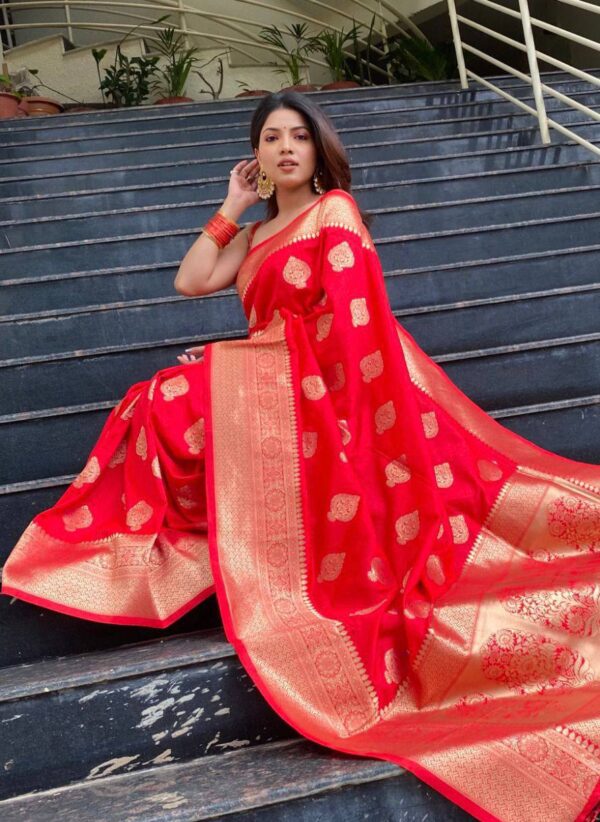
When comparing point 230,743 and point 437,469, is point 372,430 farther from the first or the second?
point 230,743

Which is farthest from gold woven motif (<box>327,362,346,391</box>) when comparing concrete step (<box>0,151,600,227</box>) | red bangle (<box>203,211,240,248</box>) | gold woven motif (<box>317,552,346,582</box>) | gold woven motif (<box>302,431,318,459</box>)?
concrete step (<box>0,151,600,227</box>)

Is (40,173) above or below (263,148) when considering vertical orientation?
above

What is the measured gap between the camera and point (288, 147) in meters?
2.02

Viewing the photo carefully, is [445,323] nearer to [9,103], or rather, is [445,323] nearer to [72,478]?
[72,478]

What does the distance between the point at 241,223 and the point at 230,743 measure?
7.23 feet

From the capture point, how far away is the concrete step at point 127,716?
1.44 meters

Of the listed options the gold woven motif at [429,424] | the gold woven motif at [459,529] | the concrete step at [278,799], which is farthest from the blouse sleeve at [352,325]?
the concrete step at [278,799]

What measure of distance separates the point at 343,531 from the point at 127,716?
0.50 metres

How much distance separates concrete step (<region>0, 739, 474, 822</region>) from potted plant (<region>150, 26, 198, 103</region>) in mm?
5256

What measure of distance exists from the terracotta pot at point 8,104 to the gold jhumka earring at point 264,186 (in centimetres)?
357

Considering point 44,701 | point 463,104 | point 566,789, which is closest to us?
point 566,789

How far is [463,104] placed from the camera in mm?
4504

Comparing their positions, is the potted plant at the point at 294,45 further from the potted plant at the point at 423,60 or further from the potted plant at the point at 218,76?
the potted plant at the point at 423,60

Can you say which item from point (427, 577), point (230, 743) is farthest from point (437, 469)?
point (230, 743)
